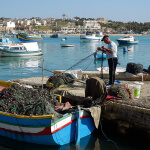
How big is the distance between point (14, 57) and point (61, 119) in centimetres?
3378

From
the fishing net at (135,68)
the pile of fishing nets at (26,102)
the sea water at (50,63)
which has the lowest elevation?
the sea water at (50,63)

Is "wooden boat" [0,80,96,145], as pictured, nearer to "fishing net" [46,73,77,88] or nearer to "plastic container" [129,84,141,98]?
"plastic container" [129,84,141,98]

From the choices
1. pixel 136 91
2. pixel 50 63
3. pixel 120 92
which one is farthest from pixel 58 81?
pixel 50 63

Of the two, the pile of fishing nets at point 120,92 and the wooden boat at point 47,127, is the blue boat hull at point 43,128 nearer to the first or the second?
the wooden boat at point 47,127

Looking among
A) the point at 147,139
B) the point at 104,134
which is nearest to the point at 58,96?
the point at 104,134

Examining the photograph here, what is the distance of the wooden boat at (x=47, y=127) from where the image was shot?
25.0 feet

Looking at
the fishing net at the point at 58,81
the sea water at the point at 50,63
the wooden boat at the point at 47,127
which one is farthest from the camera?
the sea water at the point at 50,63

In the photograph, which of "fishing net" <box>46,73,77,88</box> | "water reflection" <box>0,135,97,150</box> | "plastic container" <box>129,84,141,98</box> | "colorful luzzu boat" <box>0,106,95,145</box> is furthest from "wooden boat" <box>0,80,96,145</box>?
"fishing net" <box>46,73,77,88</box>

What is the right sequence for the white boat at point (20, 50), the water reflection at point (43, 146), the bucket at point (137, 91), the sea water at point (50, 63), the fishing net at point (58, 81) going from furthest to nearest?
1. the white boat at point (20, 50)
2. the sea water at point (50, 63)
3. the fishing net at point (58, 81)
4. the bucket at point (137, 91)
5. the water reflection at point (43, 146)

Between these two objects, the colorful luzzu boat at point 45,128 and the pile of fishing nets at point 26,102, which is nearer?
the colorful luzzu boat at point 45,128

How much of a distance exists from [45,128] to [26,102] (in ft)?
3.70

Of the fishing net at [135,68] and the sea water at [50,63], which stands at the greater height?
the fishing net at [135,68]

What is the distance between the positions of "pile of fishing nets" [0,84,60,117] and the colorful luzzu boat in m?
0.24

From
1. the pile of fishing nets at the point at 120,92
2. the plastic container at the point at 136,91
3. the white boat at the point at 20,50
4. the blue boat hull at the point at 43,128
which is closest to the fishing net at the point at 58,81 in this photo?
the pile of fishing nets at the point at 120,92
